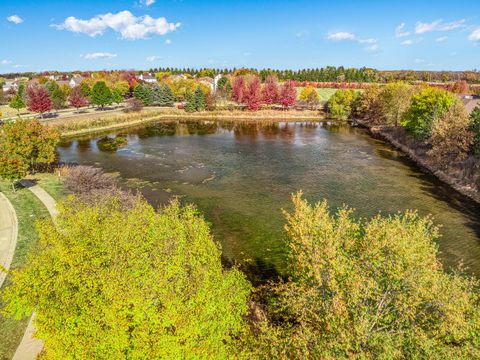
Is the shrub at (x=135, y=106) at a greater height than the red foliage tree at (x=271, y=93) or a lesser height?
lesser

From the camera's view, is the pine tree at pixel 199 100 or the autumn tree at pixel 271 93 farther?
the autumn tree at pixel 271 93

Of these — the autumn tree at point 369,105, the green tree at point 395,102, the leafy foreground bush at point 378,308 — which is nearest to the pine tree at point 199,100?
the autumn tree at point 369,105

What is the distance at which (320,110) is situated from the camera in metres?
135

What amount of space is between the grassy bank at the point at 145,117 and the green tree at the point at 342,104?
5592 millimetres

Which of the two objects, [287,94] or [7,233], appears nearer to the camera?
[7,233]

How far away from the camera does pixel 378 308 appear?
14984 mm

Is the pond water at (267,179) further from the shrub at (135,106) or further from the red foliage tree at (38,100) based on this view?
the shrub at (135,106)

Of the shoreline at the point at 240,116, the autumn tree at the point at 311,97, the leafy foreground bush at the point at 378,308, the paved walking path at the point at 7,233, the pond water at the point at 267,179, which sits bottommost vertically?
the pond water at the point at 267,179

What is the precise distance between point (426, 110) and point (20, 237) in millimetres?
74645

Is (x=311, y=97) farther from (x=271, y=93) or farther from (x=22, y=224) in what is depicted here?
(x=22, y=224)

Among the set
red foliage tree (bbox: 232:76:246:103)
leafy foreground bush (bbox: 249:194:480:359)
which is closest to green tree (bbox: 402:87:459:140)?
Answer: leafy foreground bush (bbox: 249:194:480:359)

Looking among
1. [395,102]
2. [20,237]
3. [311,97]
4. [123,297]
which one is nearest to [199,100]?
[311,97]

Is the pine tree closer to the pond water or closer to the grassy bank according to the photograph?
the grassy bank

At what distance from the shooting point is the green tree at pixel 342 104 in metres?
122
